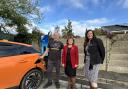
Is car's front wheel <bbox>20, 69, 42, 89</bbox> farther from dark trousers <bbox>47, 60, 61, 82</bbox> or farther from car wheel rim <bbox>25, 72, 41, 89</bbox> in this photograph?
dark trousers <bbox>47, 60, 61, 82</bbox>

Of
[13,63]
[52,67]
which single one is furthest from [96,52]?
[13,63]

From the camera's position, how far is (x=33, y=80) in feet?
26.7

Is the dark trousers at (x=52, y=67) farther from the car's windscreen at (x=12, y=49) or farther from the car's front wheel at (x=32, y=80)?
the car's windscreen at (x=12, y=49)

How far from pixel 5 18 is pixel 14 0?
1614 millimetres

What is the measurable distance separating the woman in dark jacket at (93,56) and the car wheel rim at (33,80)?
5.78 ft

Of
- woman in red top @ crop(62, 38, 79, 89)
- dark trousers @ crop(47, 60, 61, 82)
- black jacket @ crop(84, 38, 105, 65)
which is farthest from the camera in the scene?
dark trousers @ crop(47, 60, 61, 82)

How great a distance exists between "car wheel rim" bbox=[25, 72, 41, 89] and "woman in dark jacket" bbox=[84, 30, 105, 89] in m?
1.76

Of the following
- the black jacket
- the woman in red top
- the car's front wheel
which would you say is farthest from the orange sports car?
the black jacket

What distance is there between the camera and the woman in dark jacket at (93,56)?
7.00 m

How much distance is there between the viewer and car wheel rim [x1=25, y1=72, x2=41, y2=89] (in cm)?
793

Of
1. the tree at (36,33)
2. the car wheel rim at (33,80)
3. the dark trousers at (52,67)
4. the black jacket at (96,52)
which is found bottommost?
the car wheel rim at (33,80)

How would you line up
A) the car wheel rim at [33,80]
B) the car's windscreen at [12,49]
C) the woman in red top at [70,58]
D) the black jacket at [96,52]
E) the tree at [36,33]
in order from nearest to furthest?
the black jacket at [96,52] < the car's windscreen at [12,49] < the woman in red top at [70,58] < the car wheel rim at [33,80] < the tree at [36,33]

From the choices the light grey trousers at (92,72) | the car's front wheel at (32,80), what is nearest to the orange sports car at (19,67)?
the car's front wheel at (32,80)

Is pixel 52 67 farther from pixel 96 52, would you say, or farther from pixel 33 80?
pixel 96 52
